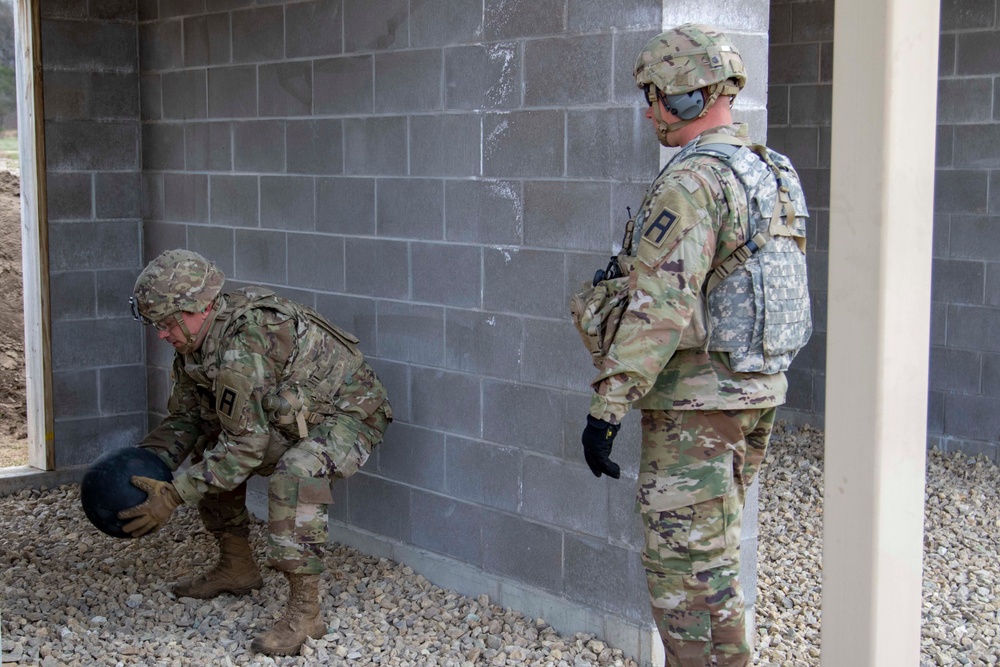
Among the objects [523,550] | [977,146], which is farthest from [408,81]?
[977,146]

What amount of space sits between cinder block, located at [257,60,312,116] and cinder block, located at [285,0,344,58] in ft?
0.20

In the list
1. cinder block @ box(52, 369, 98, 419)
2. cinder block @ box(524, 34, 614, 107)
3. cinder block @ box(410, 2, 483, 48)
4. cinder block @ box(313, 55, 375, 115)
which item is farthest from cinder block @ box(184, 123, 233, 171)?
cinder block @ box(524, 34, 614, 107)

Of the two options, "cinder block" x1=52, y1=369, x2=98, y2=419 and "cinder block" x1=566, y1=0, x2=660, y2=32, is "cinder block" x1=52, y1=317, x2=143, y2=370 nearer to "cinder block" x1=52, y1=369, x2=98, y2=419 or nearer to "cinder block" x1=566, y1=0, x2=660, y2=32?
"cinder block" x1=52, y1=369, x2=98, y2=419

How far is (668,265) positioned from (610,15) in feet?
3.76

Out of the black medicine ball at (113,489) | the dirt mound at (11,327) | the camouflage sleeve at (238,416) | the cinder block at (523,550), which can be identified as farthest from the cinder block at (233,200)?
the dirt mound at (11,327)

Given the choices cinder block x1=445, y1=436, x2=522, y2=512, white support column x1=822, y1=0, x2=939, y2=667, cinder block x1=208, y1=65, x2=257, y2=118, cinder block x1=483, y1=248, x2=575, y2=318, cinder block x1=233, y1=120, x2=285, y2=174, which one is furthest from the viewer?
cinder block x1=208, y1=65, x2=257, y2=118

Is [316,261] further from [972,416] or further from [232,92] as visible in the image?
[972,416]

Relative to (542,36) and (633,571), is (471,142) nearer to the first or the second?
(542,36)

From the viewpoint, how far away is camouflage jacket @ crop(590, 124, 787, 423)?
9.18 ft

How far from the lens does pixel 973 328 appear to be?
20.1 feet

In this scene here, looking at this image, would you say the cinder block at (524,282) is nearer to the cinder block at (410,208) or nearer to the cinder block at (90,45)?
the cinder block at (410,208)

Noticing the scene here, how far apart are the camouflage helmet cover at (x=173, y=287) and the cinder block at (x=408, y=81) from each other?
1.06 meters

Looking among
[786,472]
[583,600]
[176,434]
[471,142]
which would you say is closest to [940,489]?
[786,472]

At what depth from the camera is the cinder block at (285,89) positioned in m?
4.92
